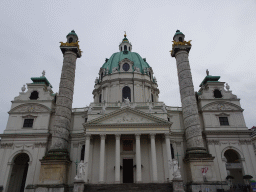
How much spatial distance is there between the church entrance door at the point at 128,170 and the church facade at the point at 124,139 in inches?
4.4

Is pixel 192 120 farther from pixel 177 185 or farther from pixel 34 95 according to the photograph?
pixel 34 95

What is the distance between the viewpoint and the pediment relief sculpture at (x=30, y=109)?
29.2 m

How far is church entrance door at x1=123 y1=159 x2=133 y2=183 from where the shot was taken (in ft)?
84.7

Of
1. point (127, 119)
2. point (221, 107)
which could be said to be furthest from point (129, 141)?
point (221, 107)

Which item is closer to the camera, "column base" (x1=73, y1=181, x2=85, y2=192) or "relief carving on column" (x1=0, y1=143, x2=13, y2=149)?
"column base" (x1=73, y1=181, x2=85, y2=192)

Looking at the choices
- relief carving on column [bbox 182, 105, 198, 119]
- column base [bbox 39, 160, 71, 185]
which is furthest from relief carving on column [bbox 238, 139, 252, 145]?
column base [bbox 39, 160, 71, 185]

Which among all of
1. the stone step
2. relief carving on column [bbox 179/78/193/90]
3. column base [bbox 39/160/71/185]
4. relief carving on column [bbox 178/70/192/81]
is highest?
relief carving on column [bbox 178/70/192/81]

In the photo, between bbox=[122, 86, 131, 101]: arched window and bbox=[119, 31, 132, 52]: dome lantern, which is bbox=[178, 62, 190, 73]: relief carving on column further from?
bbox=[119, 31, 132, 52]: dome lantern

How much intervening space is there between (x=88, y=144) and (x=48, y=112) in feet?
27.3

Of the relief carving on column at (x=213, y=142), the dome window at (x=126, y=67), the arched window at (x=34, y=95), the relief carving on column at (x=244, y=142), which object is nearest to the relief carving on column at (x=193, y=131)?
the relief carving on column at (x=213, y=142)

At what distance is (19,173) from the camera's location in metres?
28.1

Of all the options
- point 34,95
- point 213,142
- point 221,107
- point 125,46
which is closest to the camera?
point 213,142

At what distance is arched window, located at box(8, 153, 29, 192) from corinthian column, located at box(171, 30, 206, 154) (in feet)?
69.6

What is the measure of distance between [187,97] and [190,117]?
2574 millimetres
